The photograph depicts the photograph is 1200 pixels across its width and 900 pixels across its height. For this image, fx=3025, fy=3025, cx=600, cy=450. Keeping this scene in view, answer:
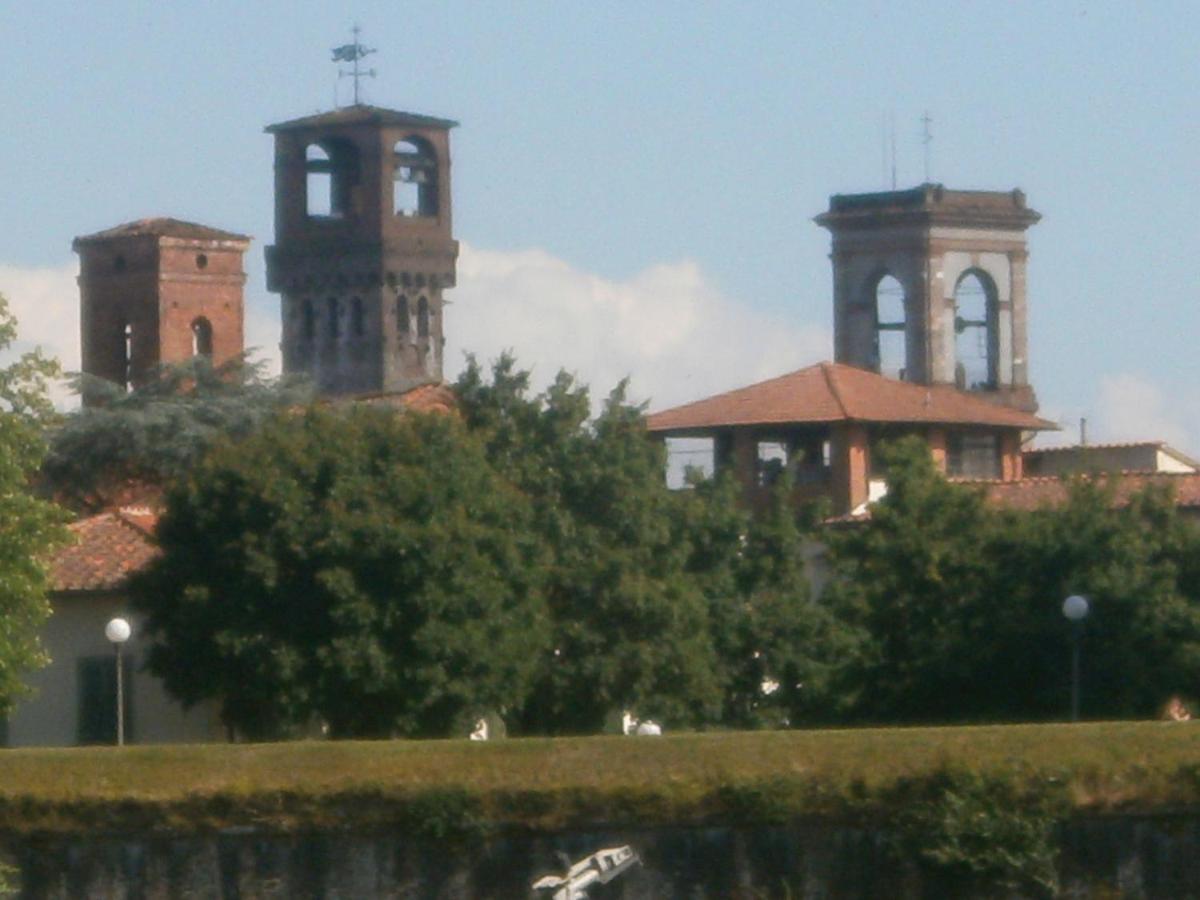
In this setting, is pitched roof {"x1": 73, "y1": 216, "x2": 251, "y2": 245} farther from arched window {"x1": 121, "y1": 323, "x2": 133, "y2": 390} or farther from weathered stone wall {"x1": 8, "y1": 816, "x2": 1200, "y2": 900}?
weathered stone wall {"x1": 8, "y1": 816, "x2": 1200, "y2": 900}

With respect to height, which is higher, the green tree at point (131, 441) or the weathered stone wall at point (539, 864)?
the green tree at point (131, 441)

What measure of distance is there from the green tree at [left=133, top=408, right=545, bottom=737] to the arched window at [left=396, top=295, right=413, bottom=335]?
53652 millimetres

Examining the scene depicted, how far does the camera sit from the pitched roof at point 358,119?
91.2 metres

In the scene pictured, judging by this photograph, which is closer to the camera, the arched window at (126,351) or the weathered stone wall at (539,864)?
the weathered stone wall at (539,864)

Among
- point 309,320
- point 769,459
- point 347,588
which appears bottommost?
point 347,588

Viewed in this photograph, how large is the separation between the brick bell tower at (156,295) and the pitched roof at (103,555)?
1802 inches

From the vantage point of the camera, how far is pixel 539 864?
2528 centimetres

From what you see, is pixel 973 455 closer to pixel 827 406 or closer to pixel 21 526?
pixel 827 406

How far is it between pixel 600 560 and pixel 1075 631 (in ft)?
23.6

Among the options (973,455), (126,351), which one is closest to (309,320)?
(126,351)

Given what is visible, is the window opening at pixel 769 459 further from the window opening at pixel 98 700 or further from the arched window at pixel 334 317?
the arched window at pixel 334 317

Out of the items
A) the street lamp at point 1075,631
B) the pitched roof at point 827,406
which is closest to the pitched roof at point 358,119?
the pitched roof at point 827,406

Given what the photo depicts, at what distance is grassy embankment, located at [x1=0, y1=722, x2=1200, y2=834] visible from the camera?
24781 millimetres

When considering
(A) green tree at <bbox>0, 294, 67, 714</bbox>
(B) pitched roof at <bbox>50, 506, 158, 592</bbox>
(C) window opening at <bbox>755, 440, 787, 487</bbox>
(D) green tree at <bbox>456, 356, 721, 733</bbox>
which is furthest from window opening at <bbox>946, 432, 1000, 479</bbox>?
(A) green tree at <bbox>0, 294, 67, 714</bbox>
